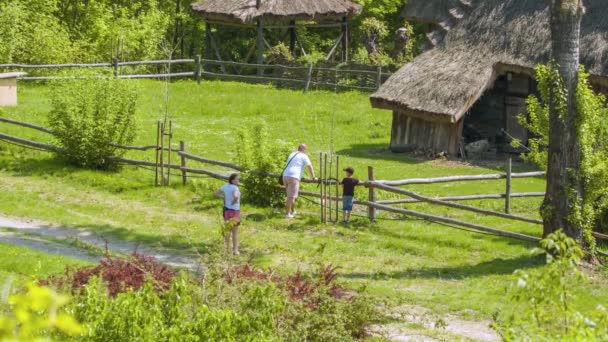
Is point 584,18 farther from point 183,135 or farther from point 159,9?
point 159,9

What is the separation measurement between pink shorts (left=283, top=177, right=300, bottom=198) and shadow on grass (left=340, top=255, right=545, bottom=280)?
342 cm

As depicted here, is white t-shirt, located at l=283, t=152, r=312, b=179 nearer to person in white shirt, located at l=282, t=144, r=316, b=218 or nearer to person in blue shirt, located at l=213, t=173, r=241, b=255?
person in white shirt, located at l=282, t=144, r=316, b=218

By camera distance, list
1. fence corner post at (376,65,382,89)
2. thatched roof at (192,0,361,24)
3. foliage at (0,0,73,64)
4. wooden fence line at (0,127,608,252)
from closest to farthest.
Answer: wooden fence line at (0,127,608,252), foliage at (0,0,73,64), fence corner post at (376,65,382,89), thatched roof at (192,0,361,24)

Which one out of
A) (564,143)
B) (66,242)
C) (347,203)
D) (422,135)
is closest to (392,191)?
(347,203)

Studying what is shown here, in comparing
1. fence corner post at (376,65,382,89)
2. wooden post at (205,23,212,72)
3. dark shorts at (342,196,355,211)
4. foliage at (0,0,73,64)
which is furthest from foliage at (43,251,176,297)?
wooden post at (205,23,212,72)

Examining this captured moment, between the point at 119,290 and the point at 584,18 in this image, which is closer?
the point at 119,290

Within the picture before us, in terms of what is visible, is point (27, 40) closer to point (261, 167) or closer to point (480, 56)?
point (480, 56)

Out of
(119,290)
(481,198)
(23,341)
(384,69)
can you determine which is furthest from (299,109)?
(23,341)

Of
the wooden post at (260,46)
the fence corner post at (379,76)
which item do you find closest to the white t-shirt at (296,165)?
the fence corner post at (379,76)

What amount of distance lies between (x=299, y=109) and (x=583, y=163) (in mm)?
15436

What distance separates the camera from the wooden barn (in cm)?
2500

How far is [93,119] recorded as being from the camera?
2255 centimetres

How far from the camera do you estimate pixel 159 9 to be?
43.8 metres

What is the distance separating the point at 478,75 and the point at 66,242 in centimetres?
1210
